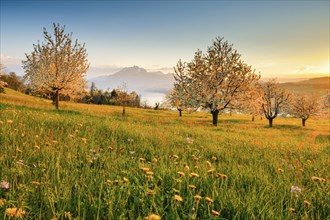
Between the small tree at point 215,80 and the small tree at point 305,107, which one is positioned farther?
the small tree at point 305,107

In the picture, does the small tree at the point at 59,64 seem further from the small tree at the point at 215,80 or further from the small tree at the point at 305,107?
the small tree at the point at 305,107

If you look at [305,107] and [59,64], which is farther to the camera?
[305,107]

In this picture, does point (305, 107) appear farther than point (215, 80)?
Yes

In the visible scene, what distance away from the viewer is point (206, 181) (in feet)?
11.0

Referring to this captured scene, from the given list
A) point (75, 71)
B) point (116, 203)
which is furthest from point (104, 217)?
point (75, 71)

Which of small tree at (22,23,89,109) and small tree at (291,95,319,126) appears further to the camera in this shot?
small tree at (291,95,319,126)

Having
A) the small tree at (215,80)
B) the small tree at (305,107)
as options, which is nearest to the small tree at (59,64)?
the small tree at (215,80)

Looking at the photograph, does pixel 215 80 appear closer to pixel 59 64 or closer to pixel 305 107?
pixel 59 64

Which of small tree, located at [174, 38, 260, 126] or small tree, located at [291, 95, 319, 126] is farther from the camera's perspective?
small tree, located at [291, 95, 319, 126]

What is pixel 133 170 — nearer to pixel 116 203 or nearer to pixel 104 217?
pixel 116 203

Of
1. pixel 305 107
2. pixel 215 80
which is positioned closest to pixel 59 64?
pixel 215 80

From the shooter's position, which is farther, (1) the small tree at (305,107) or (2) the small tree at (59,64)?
(1) the small tree at (305,107)

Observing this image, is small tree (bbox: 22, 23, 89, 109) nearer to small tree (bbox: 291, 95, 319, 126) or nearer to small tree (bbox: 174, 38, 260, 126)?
small tree (bbox: 174, 38, 260, 126)

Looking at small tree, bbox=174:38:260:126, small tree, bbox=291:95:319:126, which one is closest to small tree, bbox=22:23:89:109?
small tree, bbox=174:38:260:126
